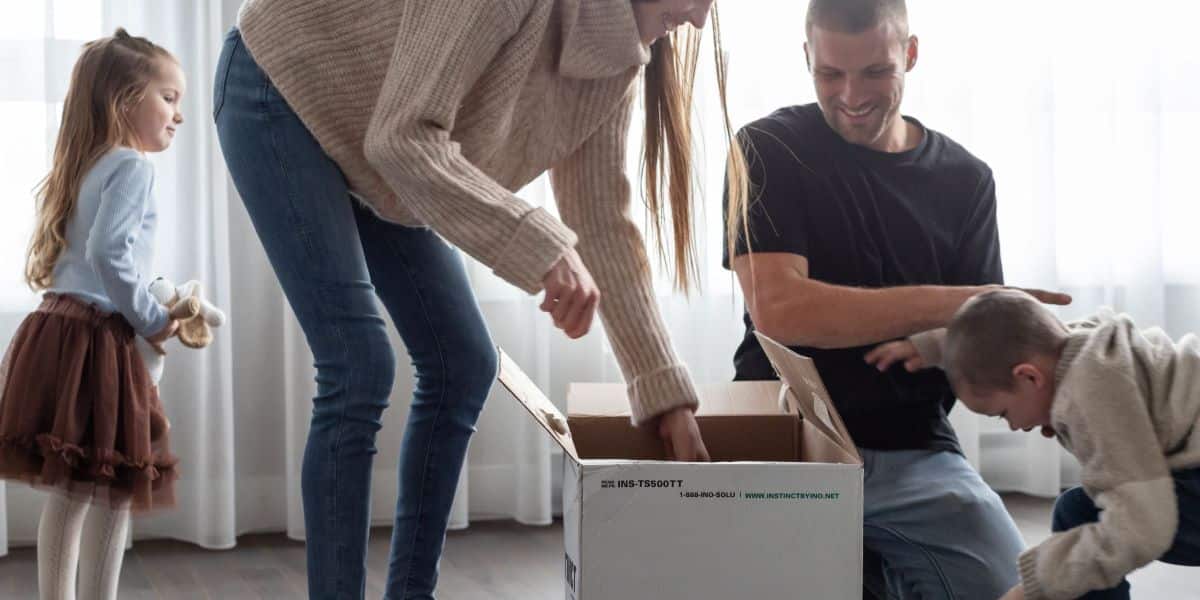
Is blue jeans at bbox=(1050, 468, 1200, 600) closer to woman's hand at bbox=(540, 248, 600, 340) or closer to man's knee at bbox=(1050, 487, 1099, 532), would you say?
man's knee at bbox=(1050, 487, 1099, 532)

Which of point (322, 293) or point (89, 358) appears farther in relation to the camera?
point (89, 358)

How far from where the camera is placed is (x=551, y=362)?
9.86 feet

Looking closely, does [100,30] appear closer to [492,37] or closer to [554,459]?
[554,459]

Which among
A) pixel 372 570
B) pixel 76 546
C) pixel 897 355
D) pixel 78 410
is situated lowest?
pixel 372 570

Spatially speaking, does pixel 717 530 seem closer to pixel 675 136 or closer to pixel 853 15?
pixel 675 136

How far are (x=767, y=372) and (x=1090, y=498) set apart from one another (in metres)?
0.43

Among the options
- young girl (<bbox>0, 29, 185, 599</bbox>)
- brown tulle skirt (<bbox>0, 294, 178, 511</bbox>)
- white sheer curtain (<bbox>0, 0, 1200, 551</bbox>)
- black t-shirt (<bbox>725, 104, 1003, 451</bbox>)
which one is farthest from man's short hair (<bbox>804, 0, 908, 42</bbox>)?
brown tulle skirt (<bbox>0, 294, 178, 511</bbox>)

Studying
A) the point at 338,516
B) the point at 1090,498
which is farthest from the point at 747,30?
the point at 338,516

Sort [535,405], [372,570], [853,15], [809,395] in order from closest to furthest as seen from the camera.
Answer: [535,405] < [809,395] < [853,15] < [372,570]

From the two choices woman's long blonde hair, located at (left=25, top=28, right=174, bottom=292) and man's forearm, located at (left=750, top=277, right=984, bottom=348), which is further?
woman's long blonde hair, located at (left=25, top=28, right=174, bottom=292)

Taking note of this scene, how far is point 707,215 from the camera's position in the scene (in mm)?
3002

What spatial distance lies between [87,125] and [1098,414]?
5.16 ft

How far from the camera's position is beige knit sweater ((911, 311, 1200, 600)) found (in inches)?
53.1

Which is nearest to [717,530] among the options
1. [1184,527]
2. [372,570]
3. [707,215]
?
[1184,527]
